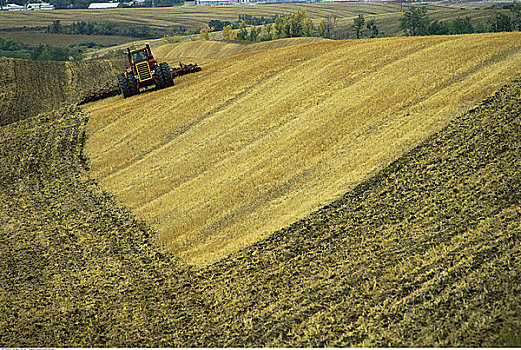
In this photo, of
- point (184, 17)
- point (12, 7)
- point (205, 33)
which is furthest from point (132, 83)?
point (12, 7)

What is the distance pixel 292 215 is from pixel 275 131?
5.89m

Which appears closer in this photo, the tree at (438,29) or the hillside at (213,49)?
the hillside at (213,49)

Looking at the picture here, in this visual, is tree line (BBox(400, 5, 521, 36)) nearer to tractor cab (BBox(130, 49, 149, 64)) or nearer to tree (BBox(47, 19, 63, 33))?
tractor cab (BBox(130, 49, 149, 64))

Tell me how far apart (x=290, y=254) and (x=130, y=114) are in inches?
582

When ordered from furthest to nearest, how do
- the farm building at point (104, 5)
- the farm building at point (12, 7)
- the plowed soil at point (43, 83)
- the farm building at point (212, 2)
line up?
the farm building at point (212, 2)
the farm building at point (104, 5)
the farm building at point (12, 7)
the plowed soil at point (43, 83)

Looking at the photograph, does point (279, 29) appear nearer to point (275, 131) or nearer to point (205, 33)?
point (205, 33)

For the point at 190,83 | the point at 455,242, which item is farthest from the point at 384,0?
the point at 455,242

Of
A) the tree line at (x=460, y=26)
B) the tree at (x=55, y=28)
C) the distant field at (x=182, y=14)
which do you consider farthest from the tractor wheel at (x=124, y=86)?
the tree at (x=55, y=28)

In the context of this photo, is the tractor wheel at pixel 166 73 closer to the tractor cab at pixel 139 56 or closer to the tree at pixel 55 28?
the tractor cab at pixel 139 56

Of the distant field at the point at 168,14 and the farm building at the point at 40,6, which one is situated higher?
the farm building at the point at 40,6

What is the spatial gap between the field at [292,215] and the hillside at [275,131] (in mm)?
79

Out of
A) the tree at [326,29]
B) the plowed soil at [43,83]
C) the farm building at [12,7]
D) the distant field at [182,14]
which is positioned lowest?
the plowed soil at [43,83]

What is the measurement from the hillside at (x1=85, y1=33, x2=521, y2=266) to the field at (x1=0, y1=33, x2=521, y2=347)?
0.26 ft

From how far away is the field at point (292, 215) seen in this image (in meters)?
7.73
